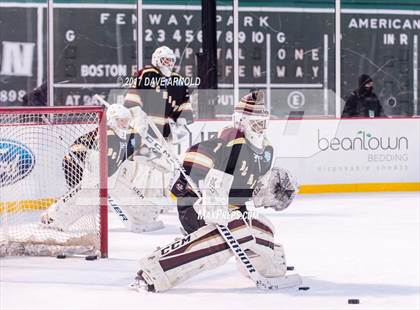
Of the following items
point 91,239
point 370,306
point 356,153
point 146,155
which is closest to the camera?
point 370,306

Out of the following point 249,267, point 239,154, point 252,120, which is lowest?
point 249,267

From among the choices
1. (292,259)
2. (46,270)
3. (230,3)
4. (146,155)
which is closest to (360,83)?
(230,3)

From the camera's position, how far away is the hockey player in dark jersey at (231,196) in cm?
557

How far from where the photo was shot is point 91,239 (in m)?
7.05

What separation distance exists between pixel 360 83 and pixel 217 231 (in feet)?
21.9

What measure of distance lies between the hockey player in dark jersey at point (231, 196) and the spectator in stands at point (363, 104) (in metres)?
6.04

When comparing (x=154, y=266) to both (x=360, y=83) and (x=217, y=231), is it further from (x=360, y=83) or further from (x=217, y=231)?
(x=360, y=83)

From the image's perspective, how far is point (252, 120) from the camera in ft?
18.7

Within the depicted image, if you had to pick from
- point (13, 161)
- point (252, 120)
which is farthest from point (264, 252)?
point (13, 161)

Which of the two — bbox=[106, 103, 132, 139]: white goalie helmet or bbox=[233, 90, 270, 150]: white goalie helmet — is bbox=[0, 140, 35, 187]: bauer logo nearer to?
bbox=[106, 103, 132, 139]: white goalie helmet

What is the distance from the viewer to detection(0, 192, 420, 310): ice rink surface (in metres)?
5.46

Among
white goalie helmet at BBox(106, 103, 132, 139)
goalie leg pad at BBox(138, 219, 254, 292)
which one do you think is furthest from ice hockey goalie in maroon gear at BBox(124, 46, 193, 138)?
goalie leg pad at BBox(138, 219, 254, 292)

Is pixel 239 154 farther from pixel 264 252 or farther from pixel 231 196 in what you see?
pixel 264 252

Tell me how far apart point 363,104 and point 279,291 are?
6.29 metres
